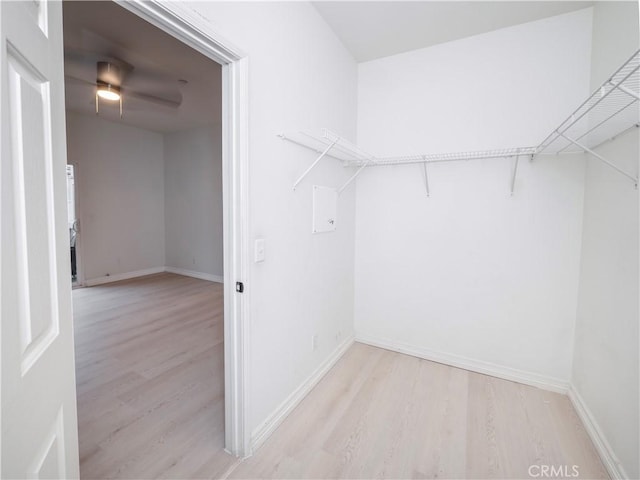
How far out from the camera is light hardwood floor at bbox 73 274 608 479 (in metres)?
1.56

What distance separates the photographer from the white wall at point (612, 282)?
4.73 feet

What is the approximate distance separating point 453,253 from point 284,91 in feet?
5.93

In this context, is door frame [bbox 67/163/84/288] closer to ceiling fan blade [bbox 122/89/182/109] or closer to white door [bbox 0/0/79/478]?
ceiling fan blade [bbox 122/89/182/109]

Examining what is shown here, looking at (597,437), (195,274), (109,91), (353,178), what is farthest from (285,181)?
(195,274)

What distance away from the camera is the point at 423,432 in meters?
1.80

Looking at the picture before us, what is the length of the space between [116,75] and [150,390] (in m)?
3.05

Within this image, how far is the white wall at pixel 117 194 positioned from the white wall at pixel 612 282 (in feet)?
20.5

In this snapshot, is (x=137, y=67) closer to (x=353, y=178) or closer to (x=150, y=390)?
(x=353, y=178)

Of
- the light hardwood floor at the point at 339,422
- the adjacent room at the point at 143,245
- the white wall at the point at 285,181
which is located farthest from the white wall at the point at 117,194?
the white wall at the point at 285,181

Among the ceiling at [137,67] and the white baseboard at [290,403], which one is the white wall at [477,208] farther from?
the ceiling at [137,67]

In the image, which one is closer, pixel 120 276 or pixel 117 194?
pixel 117 194

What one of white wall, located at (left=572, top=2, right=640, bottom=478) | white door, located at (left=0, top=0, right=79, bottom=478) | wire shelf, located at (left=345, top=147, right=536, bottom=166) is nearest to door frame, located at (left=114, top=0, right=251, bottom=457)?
white door, located at (left=0, top=0, right=79, bottom=478)

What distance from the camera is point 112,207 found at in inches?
208

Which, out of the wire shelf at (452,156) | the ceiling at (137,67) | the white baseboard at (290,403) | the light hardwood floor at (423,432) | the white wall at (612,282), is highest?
the ceiling at (137,67)
